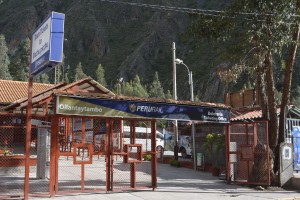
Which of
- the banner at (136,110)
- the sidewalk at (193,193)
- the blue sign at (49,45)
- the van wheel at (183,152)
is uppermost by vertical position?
the blue sign at (49,45)

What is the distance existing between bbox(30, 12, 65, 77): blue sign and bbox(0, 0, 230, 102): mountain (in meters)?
102

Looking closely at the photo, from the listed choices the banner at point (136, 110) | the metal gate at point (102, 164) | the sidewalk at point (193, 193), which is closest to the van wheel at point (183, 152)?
the metal gate at point (102, 164)

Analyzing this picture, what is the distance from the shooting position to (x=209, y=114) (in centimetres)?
1491

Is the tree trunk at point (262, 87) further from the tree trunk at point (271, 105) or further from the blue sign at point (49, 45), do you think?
the blue sign at point (49, 45)

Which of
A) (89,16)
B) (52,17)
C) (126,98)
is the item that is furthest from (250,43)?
(89,16)

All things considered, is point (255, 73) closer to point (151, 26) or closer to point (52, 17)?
point (52, 17)

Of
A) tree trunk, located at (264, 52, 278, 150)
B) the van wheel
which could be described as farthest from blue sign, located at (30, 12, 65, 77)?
the van wheel

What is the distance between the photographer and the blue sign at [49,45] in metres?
10.3

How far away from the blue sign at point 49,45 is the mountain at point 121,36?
102 m

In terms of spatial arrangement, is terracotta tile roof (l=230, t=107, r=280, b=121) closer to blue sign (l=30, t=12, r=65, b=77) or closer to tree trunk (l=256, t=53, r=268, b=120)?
tree trunk (l=256, t=53, r=268, b=120)

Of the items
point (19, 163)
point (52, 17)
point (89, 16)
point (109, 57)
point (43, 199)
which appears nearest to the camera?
point (52, 17)

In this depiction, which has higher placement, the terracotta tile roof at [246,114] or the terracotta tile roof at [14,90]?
the terracotta tile roof at [14,90]

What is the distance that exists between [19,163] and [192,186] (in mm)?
7823

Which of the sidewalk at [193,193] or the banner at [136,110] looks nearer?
the banner at [136,110]
